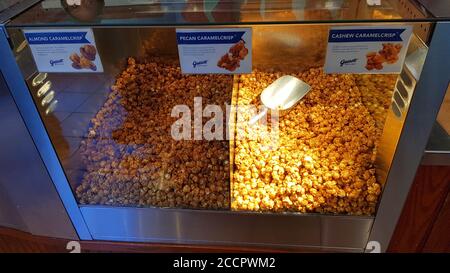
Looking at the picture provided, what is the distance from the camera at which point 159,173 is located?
1.19 metres

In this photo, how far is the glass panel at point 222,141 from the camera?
1110mm

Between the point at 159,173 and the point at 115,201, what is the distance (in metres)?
0.18

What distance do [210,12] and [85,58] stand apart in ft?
1.07

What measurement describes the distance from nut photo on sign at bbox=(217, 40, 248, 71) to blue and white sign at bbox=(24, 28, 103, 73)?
1.03 feet

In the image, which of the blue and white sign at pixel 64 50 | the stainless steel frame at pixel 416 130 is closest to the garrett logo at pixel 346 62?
the stainless steel frame at pixel 416 130

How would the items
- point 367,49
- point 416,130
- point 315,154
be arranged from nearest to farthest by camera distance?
point 367,49 < point 416,130 < point 315,154

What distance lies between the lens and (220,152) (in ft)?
3.86

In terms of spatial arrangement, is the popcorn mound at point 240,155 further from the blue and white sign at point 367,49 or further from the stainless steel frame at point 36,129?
the blue and white sign at point 367,49

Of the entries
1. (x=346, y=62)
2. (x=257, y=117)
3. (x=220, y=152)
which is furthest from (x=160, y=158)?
(x=346, y=62)

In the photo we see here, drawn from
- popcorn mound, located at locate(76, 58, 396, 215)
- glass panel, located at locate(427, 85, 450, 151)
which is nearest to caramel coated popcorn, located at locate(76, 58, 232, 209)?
popcorn mound, located at locate(76, 58, 396, 215)

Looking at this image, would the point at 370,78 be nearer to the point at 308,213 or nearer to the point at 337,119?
the point at 337,119

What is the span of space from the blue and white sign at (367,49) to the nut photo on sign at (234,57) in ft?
0.63

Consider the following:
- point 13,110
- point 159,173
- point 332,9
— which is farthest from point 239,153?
point 13,110

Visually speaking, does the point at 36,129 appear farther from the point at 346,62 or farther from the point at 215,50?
the point at 346,62
